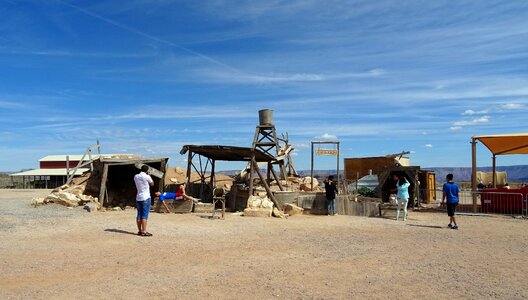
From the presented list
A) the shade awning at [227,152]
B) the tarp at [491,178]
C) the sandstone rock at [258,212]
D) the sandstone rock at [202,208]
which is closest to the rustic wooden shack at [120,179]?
the shade awning at [227,152]

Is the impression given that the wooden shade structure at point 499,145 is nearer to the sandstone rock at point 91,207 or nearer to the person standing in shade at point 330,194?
the person standing in shade at point 330,194

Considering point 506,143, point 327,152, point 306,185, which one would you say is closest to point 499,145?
point 506,143

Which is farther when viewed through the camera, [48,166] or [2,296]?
[48,166]

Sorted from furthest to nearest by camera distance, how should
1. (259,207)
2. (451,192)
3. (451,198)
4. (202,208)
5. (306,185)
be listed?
(306,185) → (202,208) → (259,207) → (451,192) → (451,198)

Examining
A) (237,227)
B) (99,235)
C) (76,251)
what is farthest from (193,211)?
(76,251)

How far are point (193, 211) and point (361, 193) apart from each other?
10.8m

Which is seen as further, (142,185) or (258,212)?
(258,212)

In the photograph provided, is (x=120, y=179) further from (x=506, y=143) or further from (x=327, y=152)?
(x=506, y=143)

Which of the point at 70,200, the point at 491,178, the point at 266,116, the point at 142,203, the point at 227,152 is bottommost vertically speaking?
the point at 70,200

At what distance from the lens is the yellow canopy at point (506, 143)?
63.5ft

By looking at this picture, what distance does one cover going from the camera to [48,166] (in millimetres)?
56406

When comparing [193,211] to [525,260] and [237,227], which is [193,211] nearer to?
[237,227]

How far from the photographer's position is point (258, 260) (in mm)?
8750

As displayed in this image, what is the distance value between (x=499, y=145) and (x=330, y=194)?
933cm
